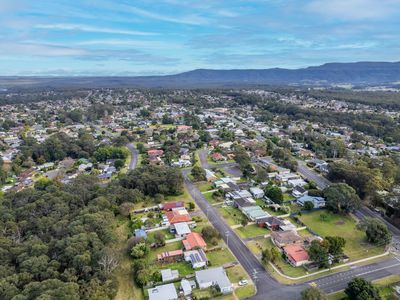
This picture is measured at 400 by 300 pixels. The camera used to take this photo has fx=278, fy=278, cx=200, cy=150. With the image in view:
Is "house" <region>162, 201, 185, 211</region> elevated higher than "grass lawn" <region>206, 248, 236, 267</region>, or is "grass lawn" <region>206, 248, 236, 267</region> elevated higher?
"house" <region>162, 201, 185, 211</region>

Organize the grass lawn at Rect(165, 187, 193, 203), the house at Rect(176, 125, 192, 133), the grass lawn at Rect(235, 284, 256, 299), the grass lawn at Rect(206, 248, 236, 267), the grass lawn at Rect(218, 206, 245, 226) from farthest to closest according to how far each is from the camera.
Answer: the house at Rect(176, 125, 192, 133) → the grass lawn at Rect(165, 187, 193, 203) → the grass lawn at Rect(218, 206, 245, 226) → the grass lawn at Rect(206, 248, 236, 267) → the grass lawn at Rect(235, 284, 256, 299)

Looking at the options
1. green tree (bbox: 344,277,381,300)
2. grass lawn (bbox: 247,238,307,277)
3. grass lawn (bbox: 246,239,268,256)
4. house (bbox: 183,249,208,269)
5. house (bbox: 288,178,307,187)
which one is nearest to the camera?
green tree (bbox: 344,277,381,300)

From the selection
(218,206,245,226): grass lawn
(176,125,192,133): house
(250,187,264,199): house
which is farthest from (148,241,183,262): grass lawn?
(176,125,192,133): house

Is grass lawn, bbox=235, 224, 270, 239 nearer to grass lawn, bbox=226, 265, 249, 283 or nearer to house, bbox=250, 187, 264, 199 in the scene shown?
grass lawn, bbox=226, 265, 249, 283

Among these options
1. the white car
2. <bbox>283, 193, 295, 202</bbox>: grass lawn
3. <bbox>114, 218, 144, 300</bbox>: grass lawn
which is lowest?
<bbox>114, 218, 144, 300</bbox>: grass lawn

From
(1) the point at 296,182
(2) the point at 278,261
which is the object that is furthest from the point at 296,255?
(1) the point at 296,182

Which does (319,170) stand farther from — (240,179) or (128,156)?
(128,156)
